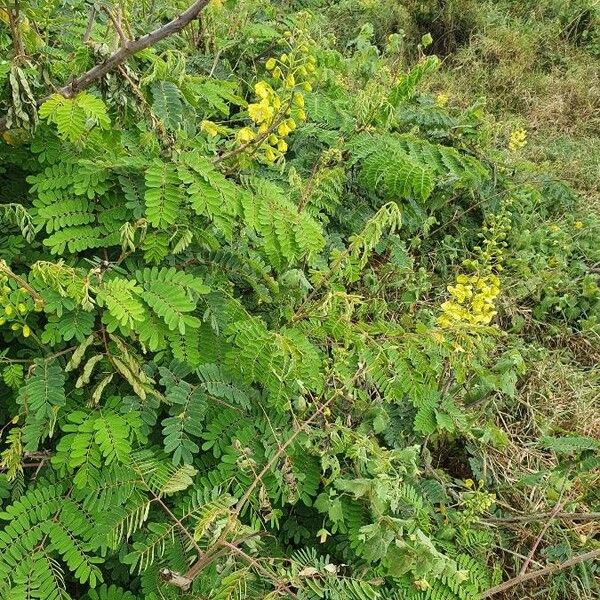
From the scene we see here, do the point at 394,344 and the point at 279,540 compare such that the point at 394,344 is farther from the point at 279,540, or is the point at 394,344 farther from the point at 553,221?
the point at 553,221

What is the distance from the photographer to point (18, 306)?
1.58 m

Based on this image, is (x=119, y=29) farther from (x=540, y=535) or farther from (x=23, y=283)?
(x=540, y=535)

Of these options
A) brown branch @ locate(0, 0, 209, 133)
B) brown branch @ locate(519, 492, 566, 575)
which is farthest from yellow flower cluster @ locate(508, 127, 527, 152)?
brown branch @ locate(0, 0, 209, 133)

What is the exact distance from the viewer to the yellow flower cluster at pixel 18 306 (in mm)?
1574

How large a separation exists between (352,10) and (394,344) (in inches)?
178

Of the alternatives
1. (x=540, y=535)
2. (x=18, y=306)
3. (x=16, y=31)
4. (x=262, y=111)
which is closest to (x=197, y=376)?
(x=18, y=306)

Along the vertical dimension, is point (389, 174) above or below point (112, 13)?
below

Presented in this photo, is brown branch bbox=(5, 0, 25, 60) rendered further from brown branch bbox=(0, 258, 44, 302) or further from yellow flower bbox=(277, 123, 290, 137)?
yellow flower bbox=(277, 123, 290, 137)

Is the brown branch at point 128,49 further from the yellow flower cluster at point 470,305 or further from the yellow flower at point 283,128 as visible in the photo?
the yellow flower cluster at point 470,305

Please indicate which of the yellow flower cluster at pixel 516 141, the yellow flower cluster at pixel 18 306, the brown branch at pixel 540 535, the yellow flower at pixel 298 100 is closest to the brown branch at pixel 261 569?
the yellow flower cluster at pixel 18 306

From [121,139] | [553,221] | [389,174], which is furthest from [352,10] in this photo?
[121,139]

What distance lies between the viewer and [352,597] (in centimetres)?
175

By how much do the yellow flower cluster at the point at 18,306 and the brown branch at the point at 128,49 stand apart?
457 millimetres

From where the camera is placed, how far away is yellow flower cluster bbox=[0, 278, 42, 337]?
62.0 inches
